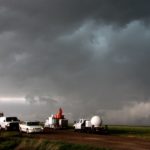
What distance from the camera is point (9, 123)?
6159 cm

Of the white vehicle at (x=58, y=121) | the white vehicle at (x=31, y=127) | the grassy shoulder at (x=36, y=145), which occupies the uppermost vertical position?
the white vehicle at (x=58, y=121)

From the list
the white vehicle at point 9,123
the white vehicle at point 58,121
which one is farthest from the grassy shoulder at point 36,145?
the white vehicle at point 58,121

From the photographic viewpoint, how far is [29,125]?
57.2 meters

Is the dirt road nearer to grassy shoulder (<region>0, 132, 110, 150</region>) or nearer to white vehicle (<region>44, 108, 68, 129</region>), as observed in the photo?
grassy shoulder (<region>0, 132, 110, 150</region>)

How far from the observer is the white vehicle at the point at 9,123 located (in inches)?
2422

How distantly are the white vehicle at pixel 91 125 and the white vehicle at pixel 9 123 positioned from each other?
427 inches

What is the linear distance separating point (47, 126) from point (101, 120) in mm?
17480

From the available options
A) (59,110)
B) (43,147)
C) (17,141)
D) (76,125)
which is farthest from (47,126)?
(43,147)

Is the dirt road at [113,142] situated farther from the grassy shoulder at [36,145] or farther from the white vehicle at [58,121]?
the white vehicle at [58,121]

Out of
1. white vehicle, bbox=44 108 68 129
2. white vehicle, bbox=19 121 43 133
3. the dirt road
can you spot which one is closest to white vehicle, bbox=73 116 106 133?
white vehicle, bbox=44 108 68 129

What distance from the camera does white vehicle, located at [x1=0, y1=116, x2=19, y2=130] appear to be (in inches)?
2422

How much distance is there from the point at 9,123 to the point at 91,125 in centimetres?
1379

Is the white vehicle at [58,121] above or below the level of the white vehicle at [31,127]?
above

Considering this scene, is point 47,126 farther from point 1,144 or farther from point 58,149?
point 58,149
